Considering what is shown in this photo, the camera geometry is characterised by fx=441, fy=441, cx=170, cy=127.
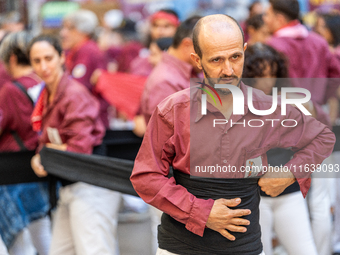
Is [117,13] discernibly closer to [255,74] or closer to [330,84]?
[330,84]

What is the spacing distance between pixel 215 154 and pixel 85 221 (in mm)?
1559

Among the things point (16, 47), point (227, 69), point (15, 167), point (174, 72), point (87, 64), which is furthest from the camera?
point (87, 64)

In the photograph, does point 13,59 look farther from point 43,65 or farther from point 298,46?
point 298,46

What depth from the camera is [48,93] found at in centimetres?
338

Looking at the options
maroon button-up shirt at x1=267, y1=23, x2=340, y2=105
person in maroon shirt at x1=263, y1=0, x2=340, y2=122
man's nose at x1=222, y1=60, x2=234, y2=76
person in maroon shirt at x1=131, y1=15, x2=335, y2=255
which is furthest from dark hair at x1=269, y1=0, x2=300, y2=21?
man's nose at x1=222, y1=60, x2=234, y2=76

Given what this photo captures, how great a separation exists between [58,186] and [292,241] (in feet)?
6.44

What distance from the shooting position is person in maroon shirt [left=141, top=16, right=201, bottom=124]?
3129mm

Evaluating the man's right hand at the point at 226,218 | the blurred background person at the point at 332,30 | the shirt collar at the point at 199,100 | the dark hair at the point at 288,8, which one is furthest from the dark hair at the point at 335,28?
the man's right hand at the point at 226,218

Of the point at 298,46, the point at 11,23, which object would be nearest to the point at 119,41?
the point at 11,23

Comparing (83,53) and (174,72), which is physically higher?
(174,72)

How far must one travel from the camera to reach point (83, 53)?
572 centimetres

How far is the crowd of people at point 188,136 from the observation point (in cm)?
190

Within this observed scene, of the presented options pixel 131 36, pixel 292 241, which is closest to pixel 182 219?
pixel 292 241

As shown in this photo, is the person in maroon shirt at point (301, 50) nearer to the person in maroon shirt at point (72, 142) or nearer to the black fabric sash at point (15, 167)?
the person in maroon shirt at point (72, 142)
